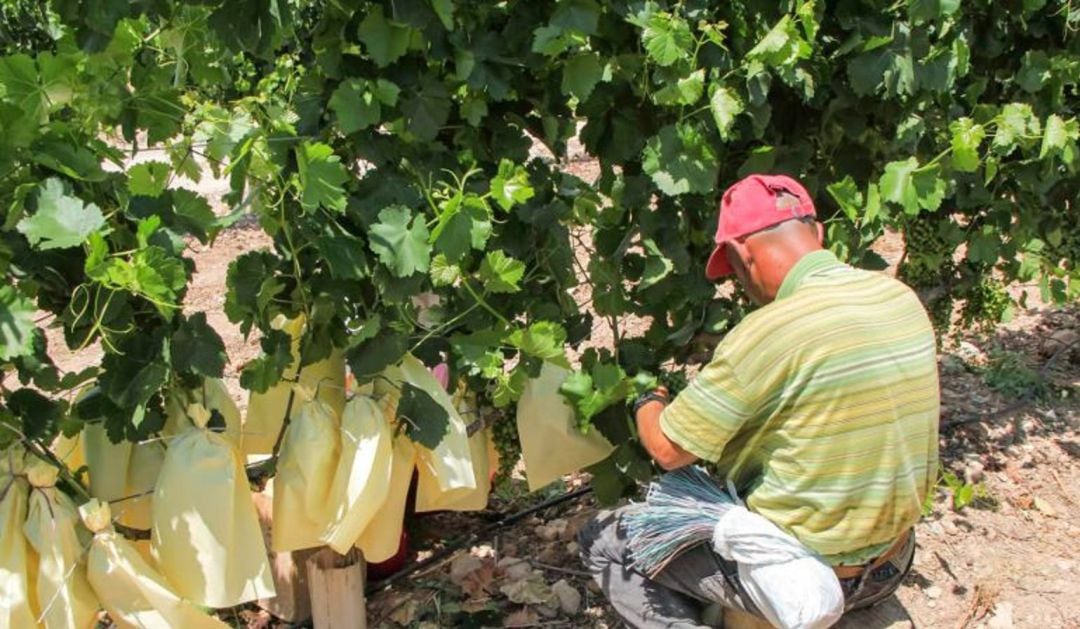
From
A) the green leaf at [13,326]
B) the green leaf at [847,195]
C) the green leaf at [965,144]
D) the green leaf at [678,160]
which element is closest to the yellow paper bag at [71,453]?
the green leaf at [13,326]

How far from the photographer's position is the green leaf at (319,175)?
2010 millimetres

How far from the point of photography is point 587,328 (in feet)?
9.04

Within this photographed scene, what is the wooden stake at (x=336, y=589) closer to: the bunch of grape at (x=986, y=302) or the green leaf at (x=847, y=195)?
the green leaf at (x=847, y=195)

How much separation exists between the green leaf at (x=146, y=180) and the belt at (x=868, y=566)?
5.21 ft

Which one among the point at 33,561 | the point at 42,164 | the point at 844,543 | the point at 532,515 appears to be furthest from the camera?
the point at 532,515

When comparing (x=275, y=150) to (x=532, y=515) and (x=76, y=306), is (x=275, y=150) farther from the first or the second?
(x=532, y=515)

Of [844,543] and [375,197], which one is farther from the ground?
[375,197]

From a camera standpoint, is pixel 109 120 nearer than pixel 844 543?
Yes

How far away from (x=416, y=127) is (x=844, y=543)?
4.00ft

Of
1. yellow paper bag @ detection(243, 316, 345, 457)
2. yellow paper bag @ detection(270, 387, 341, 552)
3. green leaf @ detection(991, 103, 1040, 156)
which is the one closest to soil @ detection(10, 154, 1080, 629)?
yellow paper bag @ detection(243, 316, 345, 457)

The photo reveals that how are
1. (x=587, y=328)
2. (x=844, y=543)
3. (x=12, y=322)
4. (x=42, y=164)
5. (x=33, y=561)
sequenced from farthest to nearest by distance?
(x=587, y=328) → (x=844, y=543) → (x=33, y=561) → (x=42, y=164) → (x=12, y=322)

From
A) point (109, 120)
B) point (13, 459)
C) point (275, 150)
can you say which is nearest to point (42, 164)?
point (109, 120)

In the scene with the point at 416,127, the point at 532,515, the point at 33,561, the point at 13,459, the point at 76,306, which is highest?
the point at 416,127

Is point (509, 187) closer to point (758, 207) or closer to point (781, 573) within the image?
point (758, 207)
